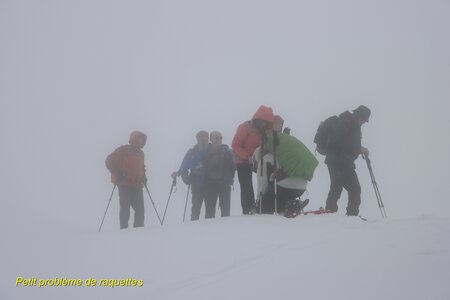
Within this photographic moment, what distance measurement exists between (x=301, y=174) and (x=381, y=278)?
366cm

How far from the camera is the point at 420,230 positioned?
17.4 ft

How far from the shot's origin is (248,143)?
25.3 feet

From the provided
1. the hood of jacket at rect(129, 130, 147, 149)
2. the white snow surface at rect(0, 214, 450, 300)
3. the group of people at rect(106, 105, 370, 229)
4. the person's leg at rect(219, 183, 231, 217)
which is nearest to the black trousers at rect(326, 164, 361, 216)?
the group of people at rect(106, 105, 370, 229)

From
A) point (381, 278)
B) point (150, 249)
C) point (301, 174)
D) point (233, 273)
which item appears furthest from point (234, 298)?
point (301, 174)

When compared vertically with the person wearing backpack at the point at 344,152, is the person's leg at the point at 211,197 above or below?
below

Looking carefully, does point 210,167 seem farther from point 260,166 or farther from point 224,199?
point 260,166

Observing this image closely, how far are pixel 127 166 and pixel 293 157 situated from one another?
3574mm

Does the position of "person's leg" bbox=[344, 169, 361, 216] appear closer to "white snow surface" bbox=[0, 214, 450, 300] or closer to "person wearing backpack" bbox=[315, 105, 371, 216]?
"person wearing backpack" bbox=[315, 105, 371, 216]

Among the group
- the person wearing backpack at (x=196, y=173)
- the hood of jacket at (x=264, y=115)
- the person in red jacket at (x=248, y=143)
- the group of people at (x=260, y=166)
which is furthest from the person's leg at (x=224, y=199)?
the hood of jacket at (x=264, y=115)

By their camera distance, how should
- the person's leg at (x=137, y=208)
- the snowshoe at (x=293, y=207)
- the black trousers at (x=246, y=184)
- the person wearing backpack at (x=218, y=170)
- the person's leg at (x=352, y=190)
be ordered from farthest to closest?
the person's leg at (x=137, y=208)
the person wearing backpack at (x=218, y=170)
the person's leg at (x=352, y=190)
the black trousers at (x=246, y=184)
the snowshoe at (x=293, y=207)

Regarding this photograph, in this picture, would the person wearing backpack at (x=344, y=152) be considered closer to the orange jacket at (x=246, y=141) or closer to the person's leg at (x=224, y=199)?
the orange jacket at (x=246, y=141)

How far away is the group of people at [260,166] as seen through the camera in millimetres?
7223

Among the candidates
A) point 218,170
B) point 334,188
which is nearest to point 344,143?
point 334,188

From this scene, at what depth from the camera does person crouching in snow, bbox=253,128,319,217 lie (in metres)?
7.13
